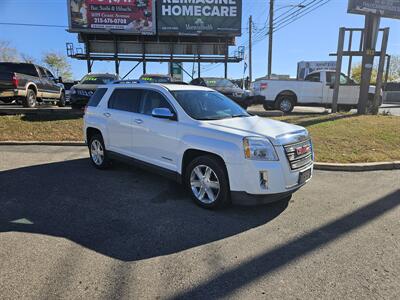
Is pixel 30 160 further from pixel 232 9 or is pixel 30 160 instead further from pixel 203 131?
pixel 232 9

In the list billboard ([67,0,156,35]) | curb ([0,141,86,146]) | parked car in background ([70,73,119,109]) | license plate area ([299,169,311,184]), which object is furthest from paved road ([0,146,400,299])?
billboard ([67,0,156,35])

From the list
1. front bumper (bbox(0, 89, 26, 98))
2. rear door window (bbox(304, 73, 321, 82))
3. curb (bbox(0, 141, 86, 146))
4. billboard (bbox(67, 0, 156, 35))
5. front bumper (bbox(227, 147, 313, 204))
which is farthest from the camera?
billboard (bbox(67, 0, 156, 35))

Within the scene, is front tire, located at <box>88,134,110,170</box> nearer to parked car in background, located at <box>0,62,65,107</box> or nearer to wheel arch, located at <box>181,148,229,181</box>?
wheel arch, located at <box>181,148,229,181</box>

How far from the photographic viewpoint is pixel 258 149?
160 inches

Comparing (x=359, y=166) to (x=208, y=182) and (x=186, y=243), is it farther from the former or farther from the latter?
(x=186, y=243)

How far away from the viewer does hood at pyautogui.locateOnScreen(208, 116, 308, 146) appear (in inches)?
165

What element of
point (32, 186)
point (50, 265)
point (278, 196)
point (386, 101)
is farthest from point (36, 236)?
point (386, 101)

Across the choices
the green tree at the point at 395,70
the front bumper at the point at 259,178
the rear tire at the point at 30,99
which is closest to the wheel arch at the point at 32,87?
the rear tire at the point at 30,99

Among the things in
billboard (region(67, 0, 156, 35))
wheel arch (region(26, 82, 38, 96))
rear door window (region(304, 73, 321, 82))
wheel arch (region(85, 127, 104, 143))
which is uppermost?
billboard (region(67, 0, 156, 35))

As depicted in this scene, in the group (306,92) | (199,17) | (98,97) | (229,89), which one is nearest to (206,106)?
(98,97)

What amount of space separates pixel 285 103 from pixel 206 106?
36.2 feet

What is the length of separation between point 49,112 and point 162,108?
868cm

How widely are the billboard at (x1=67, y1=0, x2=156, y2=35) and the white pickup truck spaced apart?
48.9 feet

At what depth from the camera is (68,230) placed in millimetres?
3854
